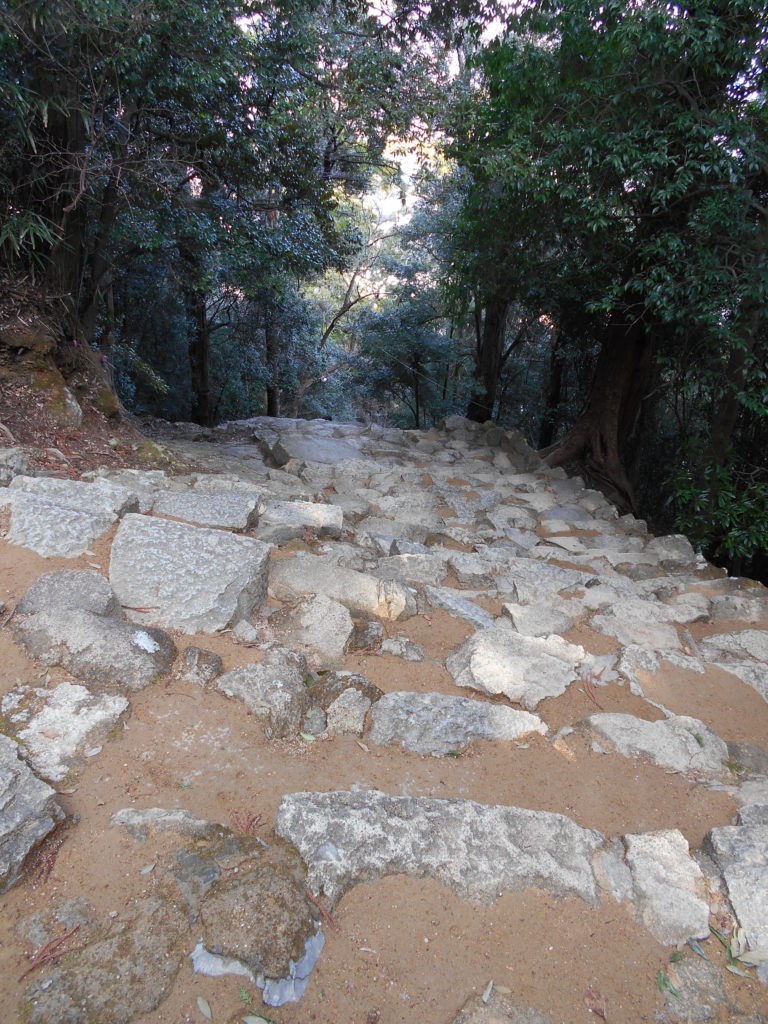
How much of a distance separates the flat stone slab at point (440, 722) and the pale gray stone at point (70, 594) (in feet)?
3.39

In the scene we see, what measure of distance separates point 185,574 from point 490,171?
4.07 m

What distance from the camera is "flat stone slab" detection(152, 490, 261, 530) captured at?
9.97ft

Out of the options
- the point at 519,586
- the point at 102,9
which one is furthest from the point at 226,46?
the point at 519,586

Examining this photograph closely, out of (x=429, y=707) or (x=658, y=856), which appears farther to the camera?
(x=429, y=707)

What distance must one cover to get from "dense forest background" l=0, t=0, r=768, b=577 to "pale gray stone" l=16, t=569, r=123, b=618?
3.03 metres

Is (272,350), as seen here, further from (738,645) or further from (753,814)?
(753,814)

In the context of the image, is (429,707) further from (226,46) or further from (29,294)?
(226,46)

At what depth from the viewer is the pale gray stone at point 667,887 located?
53.7 inches

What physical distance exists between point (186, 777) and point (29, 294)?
417cm

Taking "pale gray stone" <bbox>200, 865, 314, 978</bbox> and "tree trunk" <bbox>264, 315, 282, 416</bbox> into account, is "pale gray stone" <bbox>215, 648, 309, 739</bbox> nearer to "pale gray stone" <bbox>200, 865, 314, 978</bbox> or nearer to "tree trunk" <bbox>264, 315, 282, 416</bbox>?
"pale gray stone" <bbox>200, 865, 314, 978</bbox>

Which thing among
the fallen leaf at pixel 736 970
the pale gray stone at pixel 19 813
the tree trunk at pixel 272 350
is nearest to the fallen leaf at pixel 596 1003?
the fallen leaf at pixel 736 970

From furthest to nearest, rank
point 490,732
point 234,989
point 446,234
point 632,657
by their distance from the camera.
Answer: point 446,234
point 632,657
point 490,732
point 234,989

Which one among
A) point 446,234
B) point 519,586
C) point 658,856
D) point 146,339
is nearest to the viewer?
point 658,856

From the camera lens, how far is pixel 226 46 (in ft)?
15.3
